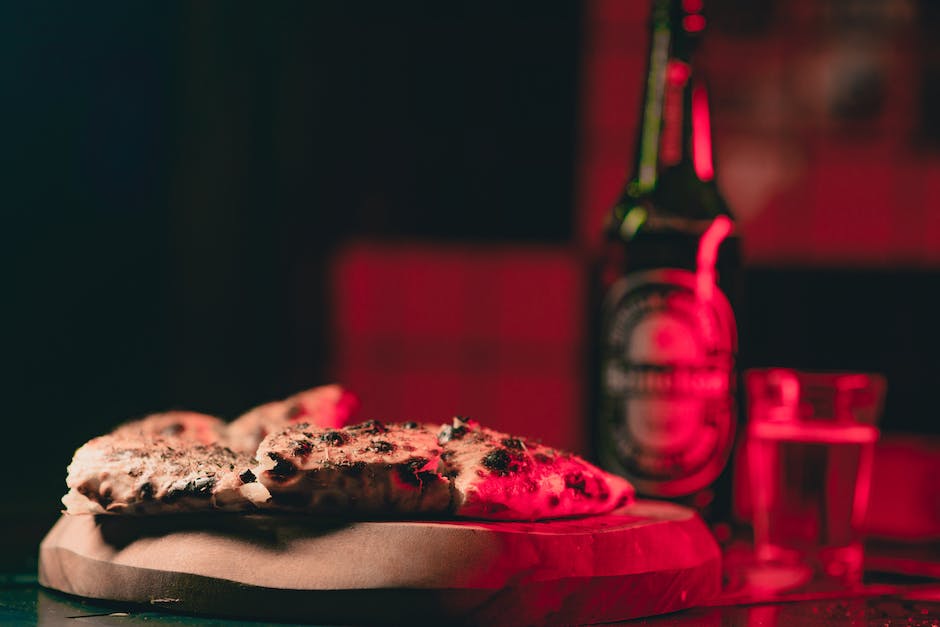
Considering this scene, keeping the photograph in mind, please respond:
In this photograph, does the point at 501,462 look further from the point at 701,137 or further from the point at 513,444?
the point at 701,137

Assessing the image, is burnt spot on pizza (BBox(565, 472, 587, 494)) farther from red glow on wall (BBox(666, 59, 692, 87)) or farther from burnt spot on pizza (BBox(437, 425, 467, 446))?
red glow on wall (BBox(666, 59, 692, 87))

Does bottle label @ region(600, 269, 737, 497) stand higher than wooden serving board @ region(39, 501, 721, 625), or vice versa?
bottle label @ region(600, 269, 737, 497)

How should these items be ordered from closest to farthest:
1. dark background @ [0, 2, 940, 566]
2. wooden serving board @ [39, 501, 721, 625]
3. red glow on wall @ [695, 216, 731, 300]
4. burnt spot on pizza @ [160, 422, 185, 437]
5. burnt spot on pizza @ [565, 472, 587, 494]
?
wooden serving board @ [39, 501, 721, 625] < burnt spot on pizza @ [565, 472, 587, 494] < burnt spot on pizza @ [160, 422, 185, 437] < red glow on wall @ [695, 216, 731, 300] < dark background @ [0, 2, 940, 566]

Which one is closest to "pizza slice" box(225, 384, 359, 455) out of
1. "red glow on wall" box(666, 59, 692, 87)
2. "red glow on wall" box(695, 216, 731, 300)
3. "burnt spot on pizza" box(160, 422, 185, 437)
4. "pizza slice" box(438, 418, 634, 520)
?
"burnt spot on pizza" box(160, 422, 185, 437)

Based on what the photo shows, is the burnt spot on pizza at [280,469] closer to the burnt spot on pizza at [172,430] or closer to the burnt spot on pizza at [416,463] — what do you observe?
the burnt spot on pizza at [416,463]

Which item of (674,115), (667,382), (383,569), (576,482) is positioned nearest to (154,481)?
(383,569)

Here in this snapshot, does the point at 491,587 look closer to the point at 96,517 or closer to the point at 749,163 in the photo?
the point at 96,517
